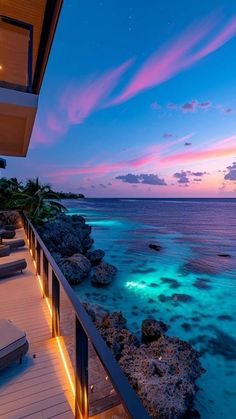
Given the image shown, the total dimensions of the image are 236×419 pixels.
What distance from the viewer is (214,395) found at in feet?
23.0

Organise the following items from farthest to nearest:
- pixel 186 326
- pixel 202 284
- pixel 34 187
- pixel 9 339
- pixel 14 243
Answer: pixel 34 187 < pixel 202 284 < pixel 186 326 < pixel 14 243 < pixel 9 339

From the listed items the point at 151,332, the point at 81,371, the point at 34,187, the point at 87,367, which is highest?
the point at 34,187

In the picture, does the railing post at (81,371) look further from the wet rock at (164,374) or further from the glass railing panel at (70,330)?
the wet rock at (164,374)

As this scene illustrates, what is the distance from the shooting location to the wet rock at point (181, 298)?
43.6 ft

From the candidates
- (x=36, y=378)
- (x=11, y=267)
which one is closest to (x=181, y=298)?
(x=11, y=267)

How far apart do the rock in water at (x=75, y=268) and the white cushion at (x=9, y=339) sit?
10.6 metres

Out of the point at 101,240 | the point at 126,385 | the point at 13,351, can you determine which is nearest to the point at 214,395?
the point at 13,351

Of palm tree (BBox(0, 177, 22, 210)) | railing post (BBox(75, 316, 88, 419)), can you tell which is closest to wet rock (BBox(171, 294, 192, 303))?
railing post (BBox(75, 316, 88, 419))

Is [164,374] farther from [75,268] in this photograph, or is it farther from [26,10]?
[75,268]

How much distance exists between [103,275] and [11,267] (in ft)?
29.3

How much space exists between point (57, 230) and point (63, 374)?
1631 cm

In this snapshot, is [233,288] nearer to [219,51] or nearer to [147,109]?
[219,51]

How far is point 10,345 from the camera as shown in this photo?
3096mm

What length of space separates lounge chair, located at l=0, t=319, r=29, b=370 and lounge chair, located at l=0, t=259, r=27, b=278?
134 inches
